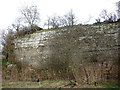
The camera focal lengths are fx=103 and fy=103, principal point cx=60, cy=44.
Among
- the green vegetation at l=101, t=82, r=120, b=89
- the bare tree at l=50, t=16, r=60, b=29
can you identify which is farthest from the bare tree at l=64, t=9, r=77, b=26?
the green vegetation at l=101, t=82, r=120, b=89

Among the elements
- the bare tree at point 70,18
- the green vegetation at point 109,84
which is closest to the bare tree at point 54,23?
the bare tree at point 70,18

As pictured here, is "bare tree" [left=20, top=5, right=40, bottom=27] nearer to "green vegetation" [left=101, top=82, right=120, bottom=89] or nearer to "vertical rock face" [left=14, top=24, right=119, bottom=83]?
"vertical rock face" [left=14, top=24, right=119, bottom=83]

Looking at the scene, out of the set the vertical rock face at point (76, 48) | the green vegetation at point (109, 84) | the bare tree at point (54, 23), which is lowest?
the green vegetation at point (109, 84)

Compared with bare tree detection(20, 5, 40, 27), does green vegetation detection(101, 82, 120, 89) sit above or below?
below

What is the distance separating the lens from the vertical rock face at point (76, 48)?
22.7ft

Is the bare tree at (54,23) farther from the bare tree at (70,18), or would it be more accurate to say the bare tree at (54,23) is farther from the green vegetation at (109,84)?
the green vegetation at (109,84)

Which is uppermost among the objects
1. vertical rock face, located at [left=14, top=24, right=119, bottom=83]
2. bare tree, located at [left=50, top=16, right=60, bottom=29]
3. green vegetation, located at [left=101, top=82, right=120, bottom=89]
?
bare tree, located at [left=50, top=16, right=60, bottom=29]

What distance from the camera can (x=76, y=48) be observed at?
7.46m

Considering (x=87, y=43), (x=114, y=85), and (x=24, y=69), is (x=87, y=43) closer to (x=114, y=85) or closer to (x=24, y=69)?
(x=114, y=85)

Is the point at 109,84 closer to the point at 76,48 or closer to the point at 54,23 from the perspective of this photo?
the point at 76,48

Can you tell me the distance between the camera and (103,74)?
17.3 ft

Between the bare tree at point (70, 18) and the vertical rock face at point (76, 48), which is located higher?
the bare tree at point (70, 18)

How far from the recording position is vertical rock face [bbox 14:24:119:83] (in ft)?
22.7

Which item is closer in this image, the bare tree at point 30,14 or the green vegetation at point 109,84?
the green vegetation at point 109,84
